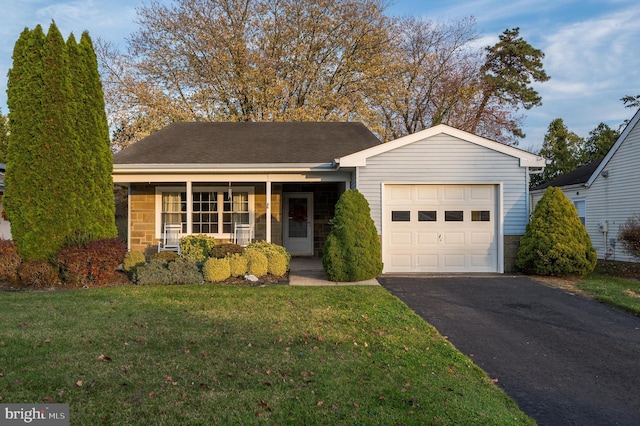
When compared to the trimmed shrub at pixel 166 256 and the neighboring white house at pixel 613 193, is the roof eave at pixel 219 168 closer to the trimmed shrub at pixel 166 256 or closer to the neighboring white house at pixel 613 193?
the trimmed shrub at pixel 166 256

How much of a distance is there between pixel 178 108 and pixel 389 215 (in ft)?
49.2

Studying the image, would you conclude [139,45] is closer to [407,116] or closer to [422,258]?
[407,116]

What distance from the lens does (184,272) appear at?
386 inches

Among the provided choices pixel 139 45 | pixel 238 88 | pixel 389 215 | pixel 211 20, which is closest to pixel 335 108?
pixel 238 88

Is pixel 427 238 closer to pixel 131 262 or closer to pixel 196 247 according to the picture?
pixel 196 247

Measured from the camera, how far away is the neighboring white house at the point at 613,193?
1405 centimetres

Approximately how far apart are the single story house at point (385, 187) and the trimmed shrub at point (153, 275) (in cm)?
262

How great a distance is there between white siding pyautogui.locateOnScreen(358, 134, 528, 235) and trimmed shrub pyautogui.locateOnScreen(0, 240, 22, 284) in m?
7.89

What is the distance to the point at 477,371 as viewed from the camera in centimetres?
462

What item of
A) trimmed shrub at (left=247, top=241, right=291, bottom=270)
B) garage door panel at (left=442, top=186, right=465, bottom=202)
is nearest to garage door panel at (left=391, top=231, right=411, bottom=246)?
garage door panel at (left=442, top=186, right=465, bottom=202)

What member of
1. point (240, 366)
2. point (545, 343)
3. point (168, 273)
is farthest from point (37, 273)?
point (545, 343)

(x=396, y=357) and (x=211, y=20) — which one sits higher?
(x=211, y=20)

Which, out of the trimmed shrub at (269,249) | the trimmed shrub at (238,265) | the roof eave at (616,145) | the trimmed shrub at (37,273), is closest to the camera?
the trimmed shrub at (37,273)

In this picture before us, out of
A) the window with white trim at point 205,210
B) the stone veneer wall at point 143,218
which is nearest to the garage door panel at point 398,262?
the window with white trim at point 205,210
